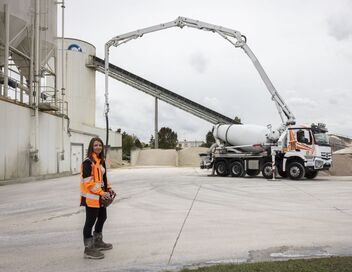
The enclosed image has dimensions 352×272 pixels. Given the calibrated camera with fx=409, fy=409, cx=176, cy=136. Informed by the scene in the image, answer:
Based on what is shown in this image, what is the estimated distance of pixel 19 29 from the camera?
75.5 ft

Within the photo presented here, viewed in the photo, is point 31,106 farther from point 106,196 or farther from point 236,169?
point 106,196

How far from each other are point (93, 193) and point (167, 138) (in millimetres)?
69479

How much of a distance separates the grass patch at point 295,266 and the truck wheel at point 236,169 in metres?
19.0

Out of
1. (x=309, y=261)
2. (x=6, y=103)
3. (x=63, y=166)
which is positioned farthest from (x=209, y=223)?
(x=63, y=166)

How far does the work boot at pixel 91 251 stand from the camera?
5.77 meters

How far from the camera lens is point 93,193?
577 cm

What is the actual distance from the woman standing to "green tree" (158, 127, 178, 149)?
67777 millimetres

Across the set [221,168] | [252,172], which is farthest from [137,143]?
[252,172]

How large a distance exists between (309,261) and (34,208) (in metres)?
8.12

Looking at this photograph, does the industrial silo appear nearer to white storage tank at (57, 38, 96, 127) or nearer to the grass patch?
white storage tank at (57, 38, 96, 127)

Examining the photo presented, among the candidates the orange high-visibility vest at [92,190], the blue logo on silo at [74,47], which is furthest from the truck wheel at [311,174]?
the blue logo on silo at [74,47]

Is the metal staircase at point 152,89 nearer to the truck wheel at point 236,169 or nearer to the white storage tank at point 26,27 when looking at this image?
the white storage tank at point 26,27

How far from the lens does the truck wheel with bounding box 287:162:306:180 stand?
68.6ft

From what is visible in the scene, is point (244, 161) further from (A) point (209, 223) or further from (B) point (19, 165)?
(A) point (209, 223)
